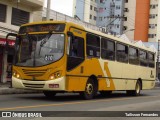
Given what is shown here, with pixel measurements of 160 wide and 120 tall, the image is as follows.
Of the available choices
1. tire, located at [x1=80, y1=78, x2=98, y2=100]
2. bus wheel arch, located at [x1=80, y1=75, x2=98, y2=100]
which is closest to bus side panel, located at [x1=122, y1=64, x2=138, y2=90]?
bus wheel arch, located at [x1=80, y1=75, x2=98, y2=100]

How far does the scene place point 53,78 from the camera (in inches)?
597

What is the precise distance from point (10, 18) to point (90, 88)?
11068 millimetres

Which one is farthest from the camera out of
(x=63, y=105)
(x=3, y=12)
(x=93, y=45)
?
(x=3, y=12)

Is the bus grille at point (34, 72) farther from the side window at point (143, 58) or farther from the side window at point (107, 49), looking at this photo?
the side window at point (143, 58)

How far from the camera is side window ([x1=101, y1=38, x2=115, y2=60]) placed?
18.6m

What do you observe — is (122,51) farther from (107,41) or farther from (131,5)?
(131,5)

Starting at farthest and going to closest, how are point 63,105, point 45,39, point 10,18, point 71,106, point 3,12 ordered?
point 10,18 → point 3,12 → point 45,39 → point 63,105 → point 71,106

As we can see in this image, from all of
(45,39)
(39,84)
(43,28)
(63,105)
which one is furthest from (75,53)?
(63,105)

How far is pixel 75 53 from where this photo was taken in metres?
16.0

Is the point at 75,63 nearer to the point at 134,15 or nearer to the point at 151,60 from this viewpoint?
the point at 151,60

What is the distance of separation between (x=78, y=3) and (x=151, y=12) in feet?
59.5

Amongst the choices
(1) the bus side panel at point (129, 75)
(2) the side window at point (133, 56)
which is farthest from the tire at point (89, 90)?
(2) the side window at point (133, 56)

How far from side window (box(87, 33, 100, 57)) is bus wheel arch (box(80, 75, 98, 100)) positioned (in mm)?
1022

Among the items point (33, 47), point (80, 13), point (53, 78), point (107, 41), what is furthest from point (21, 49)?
point (80, 13)
